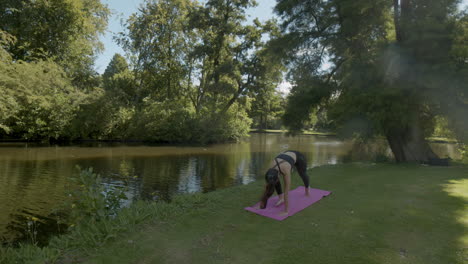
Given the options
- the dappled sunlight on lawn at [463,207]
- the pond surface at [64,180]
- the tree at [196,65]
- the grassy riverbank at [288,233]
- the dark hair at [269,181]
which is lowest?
the pond surface at [64,180]

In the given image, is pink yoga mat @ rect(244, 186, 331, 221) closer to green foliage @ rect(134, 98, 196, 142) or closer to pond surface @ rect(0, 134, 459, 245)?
pond surface @ rect(0, 134, 459, 245)

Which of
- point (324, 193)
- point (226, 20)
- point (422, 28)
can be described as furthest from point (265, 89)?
point (324, 193)

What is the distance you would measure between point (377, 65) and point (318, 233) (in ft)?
30.0

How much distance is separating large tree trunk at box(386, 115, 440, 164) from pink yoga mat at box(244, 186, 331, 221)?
→ 781 centimetres

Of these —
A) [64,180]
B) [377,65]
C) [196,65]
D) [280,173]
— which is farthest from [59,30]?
[280,173]

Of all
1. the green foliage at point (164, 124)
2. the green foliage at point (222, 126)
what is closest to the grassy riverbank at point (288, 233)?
the green foliage at point (164, 124)

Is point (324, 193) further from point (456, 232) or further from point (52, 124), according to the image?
point (52, 124)

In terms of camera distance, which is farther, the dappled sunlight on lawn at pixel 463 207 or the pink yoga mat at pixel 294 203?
the pink yoga mat at pixel 294 203

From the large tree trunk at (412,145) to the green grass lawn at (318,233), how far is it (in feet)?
20.6

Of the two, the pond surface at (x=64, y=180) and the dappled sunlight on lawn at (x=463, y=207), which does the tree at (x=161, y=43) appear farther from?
the dappled sunlight on lawn at (x=463, y=207)

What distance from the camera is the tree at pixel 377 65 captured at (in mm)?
9891

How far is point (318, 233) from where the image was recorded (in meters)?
4.15

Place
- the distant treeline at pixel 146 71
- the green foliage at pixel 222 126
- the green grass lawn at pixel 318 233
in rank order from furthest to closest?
the green foliage at pixel 222 126, the distant treeline at pixel 146 71, the green grass lawn at pixel 318 233

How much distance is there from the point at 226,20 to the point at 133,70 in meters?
13.1
